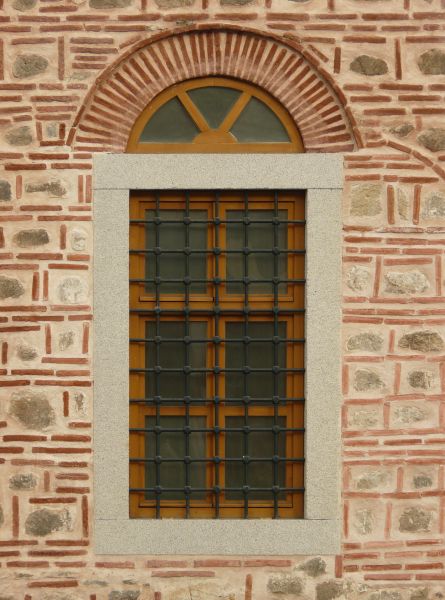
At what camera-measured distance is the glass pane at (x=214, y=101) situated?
4418 mm

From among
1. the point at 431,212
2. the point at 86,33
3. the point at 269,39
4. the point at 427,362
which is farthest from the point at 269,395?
the point at 86,33

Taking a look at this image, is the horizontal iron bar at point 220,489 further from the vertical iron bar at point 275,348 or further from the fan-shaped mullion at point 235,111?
the fan-shaped mullion at point 235,111

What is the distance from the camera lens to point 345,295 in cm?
430

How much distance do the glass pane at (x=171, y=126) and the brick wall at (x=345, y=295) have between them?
1.04 ft

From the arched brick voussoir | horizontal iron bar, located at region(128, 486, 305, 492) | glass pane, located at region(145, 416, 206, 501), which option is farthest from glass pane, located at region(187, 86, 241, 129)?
horizontal iron bar, located at region(128, 486, 305, 492)

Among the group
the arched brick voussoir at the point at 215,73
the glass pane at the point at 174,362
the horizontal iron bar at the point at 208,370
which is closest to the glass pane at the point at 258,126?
the arched brick voussoir at the point at 215,73

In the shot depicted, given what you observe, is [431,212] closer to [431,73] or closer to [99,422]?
[431,73]

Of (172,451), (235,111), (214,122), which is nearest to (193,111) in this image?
(214,122)

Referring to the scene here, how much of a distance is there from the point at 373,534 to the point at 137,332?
177 cm

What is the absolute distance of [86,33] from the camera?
4273 millimetres

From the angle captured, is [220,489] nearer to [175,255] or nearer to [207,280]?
[207,280]

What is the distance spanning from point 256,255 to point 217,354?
2.03ft

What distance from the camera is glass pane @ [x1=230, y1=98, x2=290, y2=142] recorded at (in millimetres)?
4414

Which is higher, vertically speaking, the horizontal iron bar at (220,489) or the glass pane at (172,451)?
the glass pane at (172,451)
